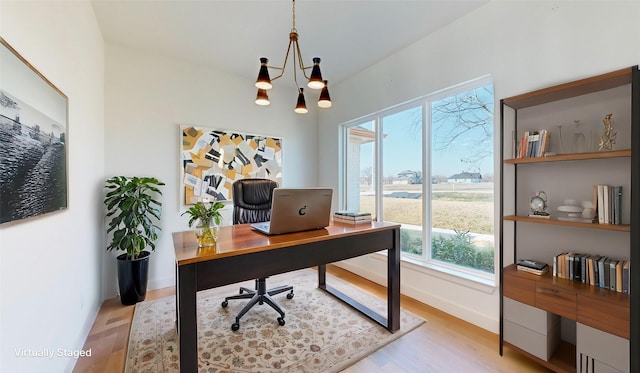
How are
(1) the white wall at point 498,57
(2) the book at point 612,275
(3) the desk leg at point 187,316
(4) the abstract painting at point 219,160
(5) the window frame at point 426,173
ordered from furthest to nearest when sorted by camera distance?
1. (4) the abstract painting at point 219,160
2. (5) the window frame at point 426,173
3. (1) the white wall at point 498,57
4. (2) the book at point 612,275
5. (3) the desk leg at point 187,316

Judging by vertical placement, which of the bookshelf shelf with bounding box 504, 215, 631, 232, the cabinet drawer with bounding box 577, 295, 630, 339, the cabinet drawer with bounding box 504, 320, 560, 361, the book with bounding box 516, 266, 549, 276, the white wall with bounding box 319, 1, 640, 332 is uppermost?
the white wall with bounding box 319, 1, 640, 332

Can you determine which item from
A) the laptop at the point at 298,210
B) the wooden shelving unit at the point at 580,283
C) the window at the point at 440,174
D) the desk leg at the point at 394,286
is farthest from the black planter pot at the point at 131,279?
the wooden shelving unit at the point at 580,283

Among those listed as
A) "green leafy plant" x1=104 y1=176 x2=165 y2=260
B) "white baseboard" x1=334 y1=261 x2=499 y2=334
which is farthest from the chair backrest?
"white baseboard" x1=334 y1=261 x2=499 y2=334

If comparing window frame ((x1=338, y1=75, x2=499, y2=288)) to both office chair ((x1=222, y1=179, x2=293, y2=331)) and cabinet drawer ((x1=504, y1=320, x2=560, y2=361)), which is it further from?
office chair ((x1=222, y1=179, x2=293, y2=331))

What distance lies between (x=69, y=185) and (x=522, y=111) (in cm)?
322

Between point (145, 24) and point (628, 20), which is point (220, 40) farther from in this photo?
point (628, 20)

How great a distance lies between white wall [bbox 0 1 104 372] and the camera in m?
1.01

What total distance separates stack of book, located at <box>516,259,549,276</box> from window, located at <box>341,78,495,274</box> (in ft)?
1.21

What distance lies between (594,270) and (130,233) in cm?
363

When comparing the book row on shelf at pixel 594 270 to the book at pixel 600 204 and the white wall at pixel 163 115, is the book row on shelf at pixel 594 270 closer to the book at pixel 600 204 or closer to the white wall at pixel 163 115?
the book at pixel 600 204

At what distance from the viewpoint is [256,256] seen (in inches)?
55.4

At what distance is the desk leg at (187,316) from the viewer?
3.94 feet

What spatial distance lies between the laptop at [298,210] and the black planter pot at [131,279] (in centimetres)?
165

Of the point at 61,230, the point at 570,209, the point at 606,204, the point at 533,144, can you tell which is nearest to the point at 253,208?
the point at 61,230
